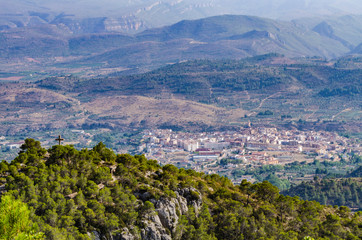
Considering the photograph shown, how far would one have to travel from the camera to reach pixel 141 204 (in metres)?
29.1

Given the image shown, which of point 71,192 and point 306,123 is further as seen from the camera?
point 306,123

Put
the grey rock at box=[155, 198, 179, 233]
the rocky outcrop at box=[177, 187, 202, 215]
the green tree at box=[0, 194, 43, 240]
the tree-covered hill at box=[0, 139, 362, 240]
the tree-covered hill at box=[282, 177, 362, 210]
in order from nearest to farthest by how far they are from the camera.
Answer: the green tree at box=[0, 194, 43, 240] < the tree-covered hill at box=[0, 139, 362, 240] < the grey rock at box=[155, 198, 179, 233] < the rocky outcrop at box=[177, 187, 202, 215] < the tree-covered hill at box=[282, 177, 362, 210]

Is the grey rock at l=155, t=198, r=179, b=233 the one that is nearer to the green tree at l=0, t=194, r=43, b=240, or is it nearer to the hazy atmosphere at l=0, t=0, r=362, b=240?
the hazy atmosphere at l=0, t=0, r=362, b=240

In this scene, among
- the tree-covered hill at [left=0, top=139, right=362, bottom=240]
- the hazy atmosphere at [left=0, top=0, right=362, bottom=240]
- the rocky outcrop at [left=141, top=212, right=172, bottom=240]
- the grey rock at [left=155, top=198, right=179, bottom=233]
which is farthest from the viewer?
the grey rock at [left=155, top=198, right=179, bottom=233]

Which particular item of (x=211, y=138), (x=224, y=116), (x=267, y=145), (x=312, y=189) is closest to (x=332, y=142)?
(x=267, y=145)

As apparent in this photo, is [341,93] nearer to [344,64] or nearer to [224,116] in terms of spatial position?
[344,64]

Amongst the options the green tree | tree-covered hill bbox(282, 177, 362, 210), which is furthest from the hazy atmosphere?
tree-covered hill bbox(282, 177, 362, 210)

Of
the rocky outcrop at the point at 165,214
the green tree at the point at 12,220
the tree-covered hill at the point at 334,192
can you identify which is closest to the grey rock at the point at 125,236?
the rocky outcrop at the point at 165,214

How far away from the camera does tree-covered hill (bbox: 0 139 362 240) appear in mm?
26641

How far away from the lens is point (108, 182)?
101 feet

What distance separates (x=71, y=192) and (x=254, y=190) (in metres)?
12.5

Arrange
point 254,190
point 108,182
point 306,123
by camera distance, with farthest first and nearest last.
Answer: point 306,123 → point 254,190 → point 108,182

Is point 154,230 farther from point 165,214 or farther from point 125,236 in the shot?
point 125,236

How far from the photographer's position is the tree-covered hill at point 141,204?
26.6 meters
